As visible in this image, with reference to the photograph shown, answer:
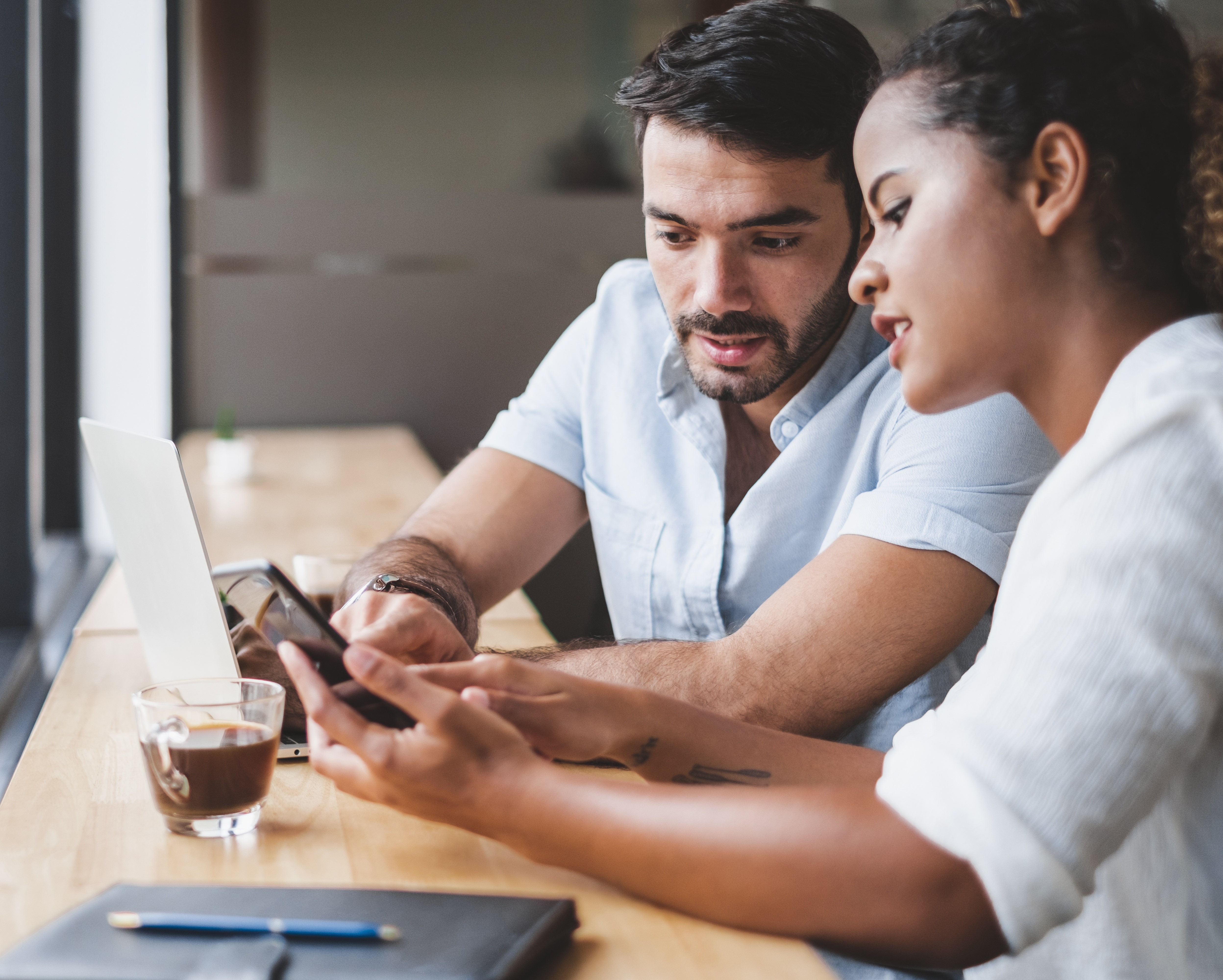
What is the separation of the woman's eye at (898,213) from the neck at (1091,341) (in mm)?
129

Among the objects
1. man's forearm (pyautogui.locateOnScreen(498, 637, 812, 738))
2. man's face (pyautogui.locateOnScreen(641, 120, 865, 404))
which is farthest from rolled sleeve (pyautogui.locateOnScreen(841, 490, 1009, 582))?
man's face (pyautogui.locateOnScreen(641, 120, 865, 404))

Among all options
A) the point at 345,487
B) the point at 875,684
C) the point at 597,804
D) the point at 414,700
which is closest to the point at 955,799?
the point at 597,804

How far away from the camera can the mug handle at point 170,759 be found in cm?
81

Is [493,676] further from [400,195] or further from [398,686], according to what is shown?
[400,195]

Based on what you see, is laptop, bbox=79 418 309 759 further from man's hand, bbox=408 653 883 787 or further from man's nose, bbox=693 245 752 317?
man's nose, bbox=693 245 752 317

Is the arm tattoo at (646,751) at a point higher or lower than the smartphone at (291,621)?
lower

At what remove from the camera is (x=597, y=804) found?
2.41 feet

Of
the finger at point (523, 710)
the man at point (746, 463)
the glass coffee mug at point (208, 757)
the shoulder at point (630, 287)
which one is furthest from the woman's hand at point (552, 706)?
the shoulder at point (630, 287)

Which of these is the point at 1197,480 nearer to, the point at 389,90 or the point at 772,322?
the point at 772,322

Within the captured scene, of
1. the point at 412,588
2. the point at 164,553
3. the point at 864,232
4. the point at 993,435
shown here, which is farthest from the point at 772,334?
the point at 164,553

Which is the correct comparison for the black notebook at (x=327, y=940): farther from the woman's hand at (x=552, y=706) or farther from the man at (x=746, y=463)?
the man at (x=746, y=463)

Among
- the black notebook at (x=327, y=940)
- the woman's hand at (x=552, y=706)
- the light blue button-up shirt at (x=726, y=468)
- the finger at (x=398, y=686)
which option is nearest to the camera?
the black notebook at (x=327, y=940)

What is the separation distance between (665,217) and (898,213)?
522mm

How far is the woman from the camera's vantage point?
0.63m
